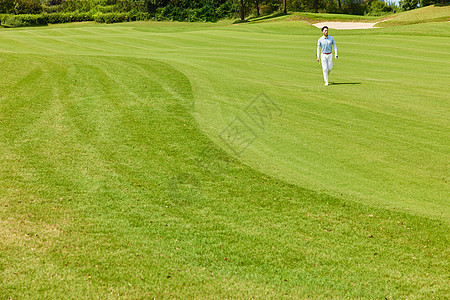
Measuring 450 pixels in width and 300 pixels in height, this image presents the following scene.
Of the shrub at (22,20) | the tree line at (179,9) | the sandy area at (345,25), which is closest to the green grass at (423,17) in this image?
the sandy area at (345,25)

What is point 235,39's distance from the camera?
1266 inches

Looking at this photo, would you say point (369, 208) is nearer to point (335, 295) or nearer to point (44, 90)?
point (335, 295)

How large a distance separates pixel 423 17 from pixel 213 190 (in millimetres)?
46028

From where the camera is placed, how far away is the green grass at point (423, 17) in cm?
4000

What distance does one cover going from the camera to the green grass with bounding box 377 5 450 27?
40.0 meters

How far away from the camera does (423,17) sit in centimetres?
4284

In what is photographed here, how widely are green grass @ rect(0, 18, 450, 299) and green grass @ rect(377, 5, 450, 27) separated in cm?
3033

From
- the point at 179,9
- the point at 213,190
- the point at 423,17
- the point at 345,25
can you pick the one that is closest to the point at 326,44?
the point at 213,190

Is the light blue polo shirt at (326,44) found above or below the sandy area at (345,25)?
below

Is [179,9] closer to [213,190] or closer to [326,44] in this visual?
[326,44]

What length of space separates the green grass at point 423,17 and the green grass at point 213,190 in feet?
99.5

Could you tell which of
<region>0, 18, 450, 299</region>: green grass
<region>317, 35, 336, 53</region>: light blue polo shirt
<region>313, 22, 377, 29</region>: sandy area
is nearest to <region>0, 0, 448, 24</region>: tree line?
<region>313, 22, 377, 29</region>: sandy area

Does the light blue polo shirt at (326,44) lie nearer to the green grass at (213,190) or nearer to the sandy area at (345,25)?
the green grass at (213,190)

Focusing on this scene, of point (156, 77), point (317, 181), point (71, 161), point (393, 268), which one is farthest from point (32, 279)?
point (156, 77)
